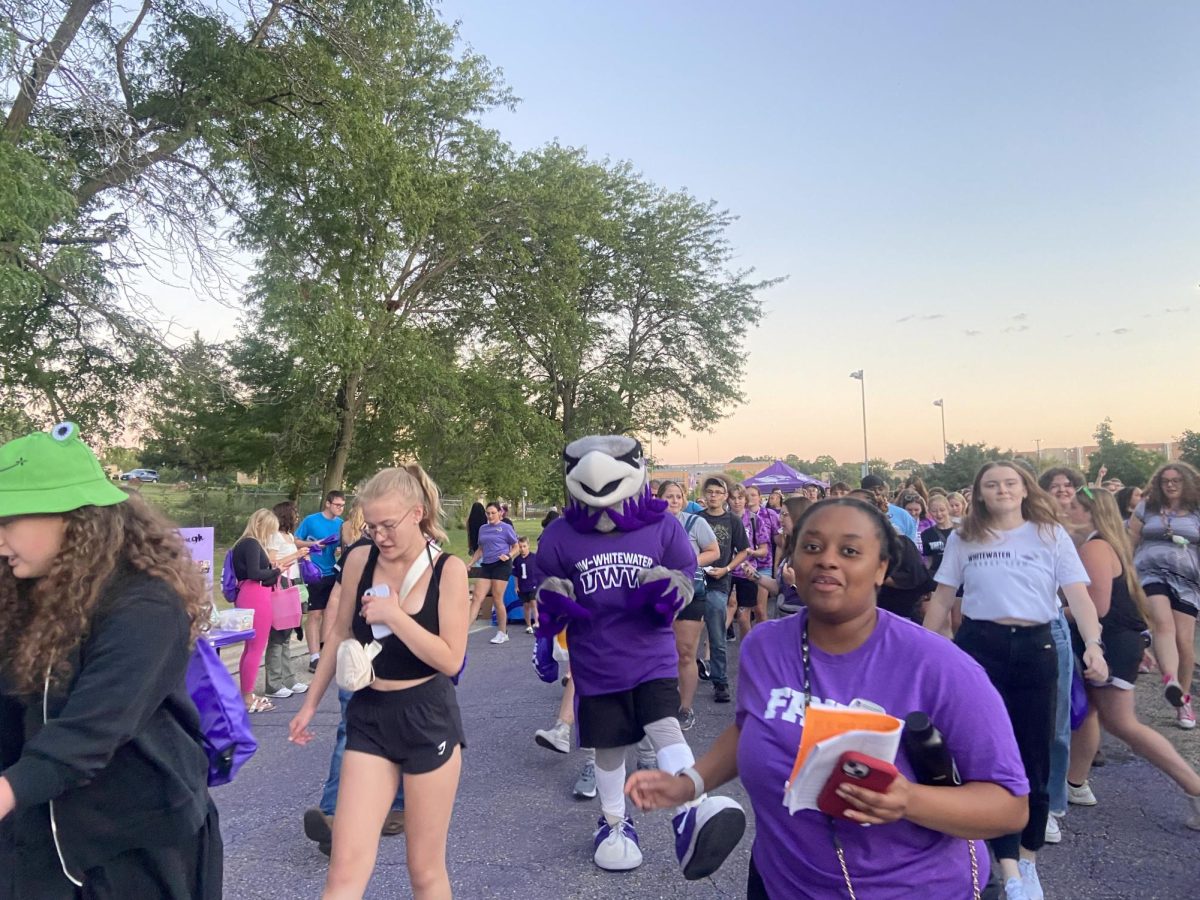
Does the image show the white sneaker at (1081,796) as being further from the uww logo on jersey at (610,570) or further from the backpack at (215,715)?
the backpack at (215,715)

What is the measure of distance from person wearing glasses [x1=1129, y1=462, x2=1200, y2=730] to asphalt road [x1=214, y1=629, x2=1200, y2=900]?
0.75m

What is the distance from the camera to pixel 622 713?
368 cm

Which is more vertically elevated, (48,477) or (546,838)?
(48,477)

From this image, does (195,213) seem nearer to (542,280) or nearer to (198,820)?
(542,280)

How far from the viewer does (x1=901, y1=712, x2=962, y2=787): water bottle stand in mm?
1516

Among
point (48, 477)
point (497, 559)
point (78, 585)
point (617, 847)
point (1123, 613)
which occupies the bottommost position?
point (617, 847)

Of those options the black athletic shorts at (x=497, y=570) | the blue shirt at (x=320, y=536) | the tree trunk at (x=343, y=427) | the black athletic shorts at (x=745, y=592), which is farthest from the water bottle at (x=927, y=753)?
the tree trunk at (x=343, y=427)

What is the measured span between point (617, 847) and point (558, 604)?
118 cm

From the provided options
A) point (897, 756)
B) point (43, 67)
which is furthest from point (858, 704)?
point (43, 67)

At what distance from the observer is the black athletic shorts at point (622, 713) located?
3.65 metres

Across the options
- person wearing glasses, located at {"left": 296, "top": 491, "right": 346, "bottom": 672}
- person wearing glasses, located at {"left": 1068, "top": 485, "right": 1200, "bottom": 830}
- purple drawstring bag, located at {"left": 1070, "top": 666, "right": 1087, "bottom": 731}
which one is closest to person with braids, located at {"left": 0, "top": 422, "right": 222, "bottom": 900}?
purple drawstring bag, located at {"left": 1070, "top": 666, "right": 1087, "bottom": 731}

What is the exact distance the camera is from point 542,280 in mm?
22344

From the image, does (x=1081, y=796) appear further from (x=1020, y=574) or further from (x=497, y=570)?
(x=497, y=570)

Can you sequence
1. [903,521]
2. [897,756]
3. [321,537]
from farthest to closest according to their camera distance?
[321,537] < [903,521] < [897,756]
